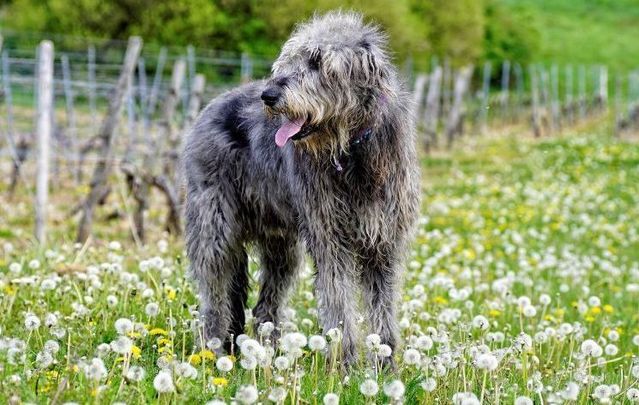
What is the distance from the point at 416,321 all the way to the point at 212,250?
1.49 metres

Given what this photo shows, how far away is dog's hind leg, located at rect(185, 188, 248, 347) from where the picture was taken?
629 centimetres

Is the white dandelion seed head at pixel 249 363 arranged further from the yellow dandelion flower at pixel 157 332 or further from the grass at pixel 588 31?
the grass at pixel 588 31

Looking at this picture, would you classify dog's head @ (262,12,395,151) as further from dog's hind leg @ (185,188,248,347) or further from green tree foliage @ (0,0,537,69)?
green tree foliage @ (0,0,537,69)

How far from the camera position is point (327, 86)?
5125mm

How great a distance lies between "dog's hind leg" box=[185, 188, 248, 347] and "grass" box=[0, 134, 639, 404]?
16 centimetres

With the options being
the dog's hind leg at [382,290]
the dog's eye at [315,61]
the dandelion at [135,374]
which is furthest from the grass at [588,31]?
the dandelion at [135,374]

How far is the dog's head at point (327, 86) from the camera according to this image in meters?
5.06

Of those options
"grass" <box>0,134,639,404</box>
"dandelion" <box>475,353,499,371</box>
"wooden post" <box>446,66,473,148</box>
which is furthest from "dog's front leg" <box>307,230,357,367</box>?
"wooden post" <box>446,66,473,148</box>

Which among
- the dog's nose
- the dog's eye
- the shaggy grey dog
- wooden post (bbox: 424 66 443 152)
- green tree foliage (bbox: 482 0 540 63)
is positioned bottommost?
wooden post (bbox: 424 66 443 152)

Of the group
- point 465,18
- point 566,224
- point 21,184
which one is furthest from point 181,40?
point 566,224

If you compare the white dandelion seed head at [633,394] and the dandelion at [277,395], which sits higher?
the dandelion at [277,395]

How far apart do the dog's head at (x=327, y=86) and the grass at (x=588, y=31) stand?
67.2 m

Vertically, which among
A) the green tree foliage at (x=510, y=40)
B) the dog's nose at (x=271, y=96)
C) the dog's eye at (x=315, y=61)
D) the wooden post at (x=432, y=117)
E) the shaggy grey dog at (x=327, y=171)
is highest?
the green tree foliage at (x=510, y=40)

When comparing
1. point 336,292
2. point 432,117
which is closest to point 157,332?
point 336,292
